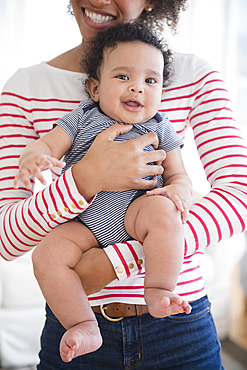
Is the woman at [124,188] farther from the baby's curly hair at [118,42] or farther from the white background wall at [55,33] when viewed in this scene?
the white background wall at [55,33]

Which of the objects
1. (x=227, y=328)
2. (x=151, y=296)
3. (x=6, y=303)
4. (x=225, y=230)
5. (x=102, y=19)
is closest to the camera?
(x=151, y=296)

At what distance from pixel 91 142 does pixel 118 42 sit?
12.0 inches

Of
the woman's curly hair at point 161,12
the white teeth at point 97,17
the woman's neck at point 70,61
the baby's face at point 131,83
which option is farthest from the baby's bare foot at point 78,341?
the woman's curly hair at point 161,12

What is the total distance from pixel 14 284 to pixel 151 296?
5.56ft

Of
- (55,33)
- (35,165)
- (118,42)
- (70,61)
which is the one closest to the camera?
(35,165)

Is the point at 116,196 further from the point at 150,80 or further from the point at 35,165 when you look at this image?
the point at 150,80

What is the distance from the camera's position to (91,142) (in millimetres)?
977

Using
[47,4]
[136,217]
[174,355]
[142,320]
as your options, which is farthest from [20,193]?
[47,4]

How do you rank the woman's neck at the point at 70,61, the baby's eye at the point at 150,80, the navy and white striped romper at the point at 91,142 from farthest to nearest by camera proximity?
the woman's neck at the point at 70,61
the baby's eye at the point at 150,80
the navy and white striped romper at the point at 91,142

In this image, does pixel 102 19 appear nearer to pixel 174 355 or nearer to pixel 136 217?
pixel 136 217

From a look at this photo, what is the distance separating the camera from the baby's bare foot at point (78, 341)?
0.72m

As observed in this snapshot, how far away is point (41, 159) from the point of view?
812 millimetres

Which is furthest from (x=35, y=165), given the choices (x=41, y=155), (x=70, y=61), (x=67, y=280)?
(x=70, y=61)

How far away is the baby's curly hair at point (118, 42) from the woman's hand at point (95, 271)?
527mm
